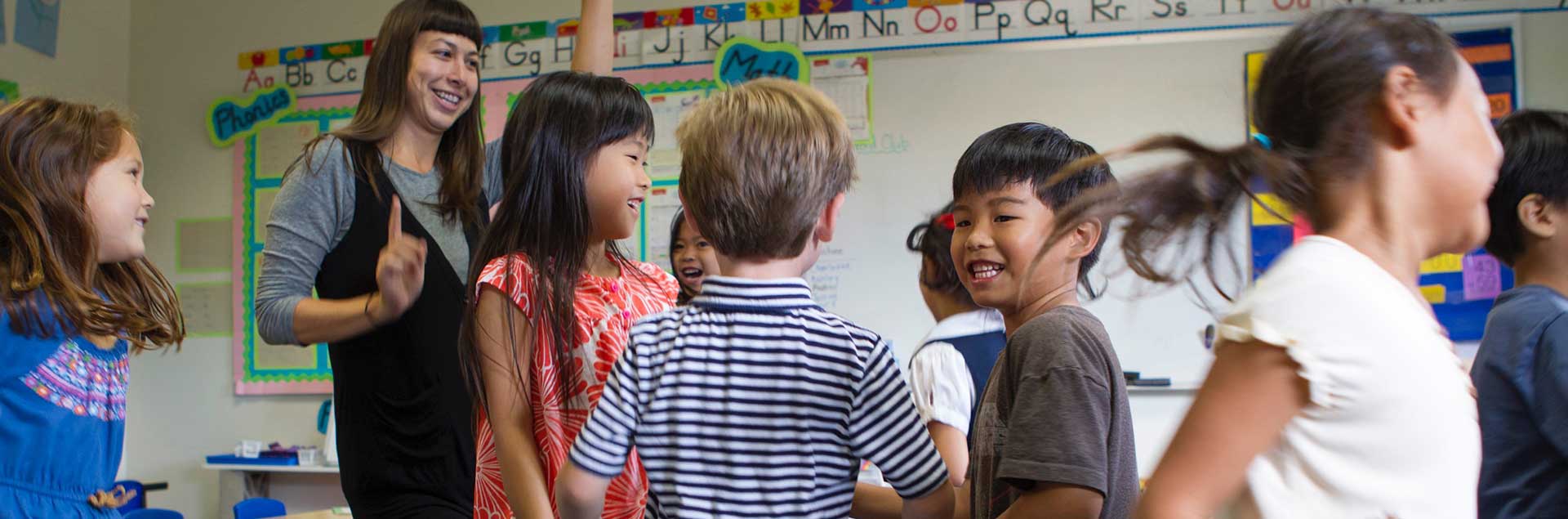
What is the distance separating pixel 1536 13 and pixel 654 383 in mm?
3991

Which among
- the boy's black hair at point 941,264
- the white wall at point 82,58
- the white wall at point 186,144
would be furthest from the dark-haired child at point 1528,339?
the white wall at point 82,58

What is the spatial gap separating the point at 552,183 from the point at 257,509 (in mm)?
2386

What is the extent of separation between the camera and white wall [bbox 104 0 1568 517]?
486cm

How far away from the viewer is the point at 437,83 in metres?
1.77

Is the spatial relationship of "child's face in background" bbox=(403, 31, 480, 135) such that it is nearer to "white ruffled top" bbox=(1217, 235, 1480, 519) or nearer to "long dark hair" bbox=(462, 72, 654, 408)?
"long dark hair" bbox=(462, 72, 654, 408)

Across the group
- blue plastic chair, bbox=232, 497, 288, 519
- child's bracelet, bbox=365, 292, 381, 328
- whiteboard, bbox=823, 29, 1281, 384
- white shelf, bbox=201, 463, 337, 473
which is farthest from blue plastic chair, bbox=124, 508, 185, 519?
whiteboard, bbox=823, 29, 1281, 384

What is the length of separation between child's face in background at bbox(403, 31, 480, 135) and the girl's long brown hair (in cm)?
46

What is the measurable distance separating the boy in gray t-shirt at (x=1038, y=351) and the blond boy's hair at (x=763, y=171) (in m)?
0.22

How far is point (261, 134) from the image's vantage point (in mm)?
4902

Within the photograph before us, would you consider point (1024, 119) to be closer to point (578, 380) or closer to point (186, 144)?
point (578, 380)

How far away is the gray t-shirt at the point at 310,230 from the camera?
1.64 metres

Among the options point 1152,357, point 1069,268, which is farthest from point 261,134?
point 1069,268

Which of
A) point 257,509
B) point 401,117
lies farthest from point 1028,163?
point 257,509

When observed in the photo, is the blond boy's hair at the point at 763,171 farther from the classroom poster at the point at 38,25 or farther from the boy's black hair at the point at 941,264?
the classroom poster at the point at 38,25
